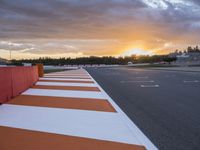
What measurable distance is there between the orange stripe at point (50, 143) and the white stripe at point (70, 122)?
10.5 inches

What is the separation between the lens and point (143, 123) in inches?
316

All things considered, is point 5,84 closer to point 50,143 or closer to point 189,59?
point 50,143

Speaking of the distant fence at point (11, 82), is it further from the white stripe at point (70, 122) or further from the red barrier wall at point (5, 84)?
the white stripe at point (70, 122)

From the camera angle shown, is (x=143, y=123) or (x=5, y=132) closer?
(x=5, y=132)

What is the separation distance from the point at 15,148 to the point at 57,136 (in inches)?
40.8

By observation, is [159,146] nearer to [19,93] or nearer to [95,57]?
[19,93]

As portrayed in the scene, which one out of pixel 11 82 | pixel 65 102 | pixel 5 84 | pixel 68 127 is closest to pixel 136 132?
pixel 68 127

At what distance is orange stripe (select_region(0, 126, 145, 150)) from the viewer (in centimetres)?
598

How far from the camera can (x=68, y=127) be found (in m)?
7.61

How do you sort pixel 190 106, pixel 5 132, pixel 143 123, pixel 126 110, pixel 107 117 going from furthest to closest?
pixel 190 106 < pixel 126 110 < pixel 107 117 < pixel 143 123 < pixel 5 132

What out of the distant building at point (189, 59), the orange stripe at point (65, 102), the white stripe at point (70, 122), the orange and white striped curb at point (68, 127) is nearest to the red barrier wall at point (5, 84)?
the orange stripe at point (65, 102)

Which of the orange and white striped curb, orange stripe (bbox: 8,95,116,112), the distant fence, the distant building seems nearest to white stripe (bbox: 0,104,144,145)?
the orange and white striped curb

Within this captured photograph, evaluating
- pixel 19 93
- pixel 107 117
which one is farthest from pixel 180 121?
pixel 19 93

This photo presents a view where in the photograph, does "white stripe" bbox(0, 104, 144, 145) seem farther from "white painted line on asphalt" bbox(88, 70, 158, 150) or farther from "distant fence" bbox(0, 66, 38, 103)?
"distant fence" bbox(0, 66, 38, 103)
